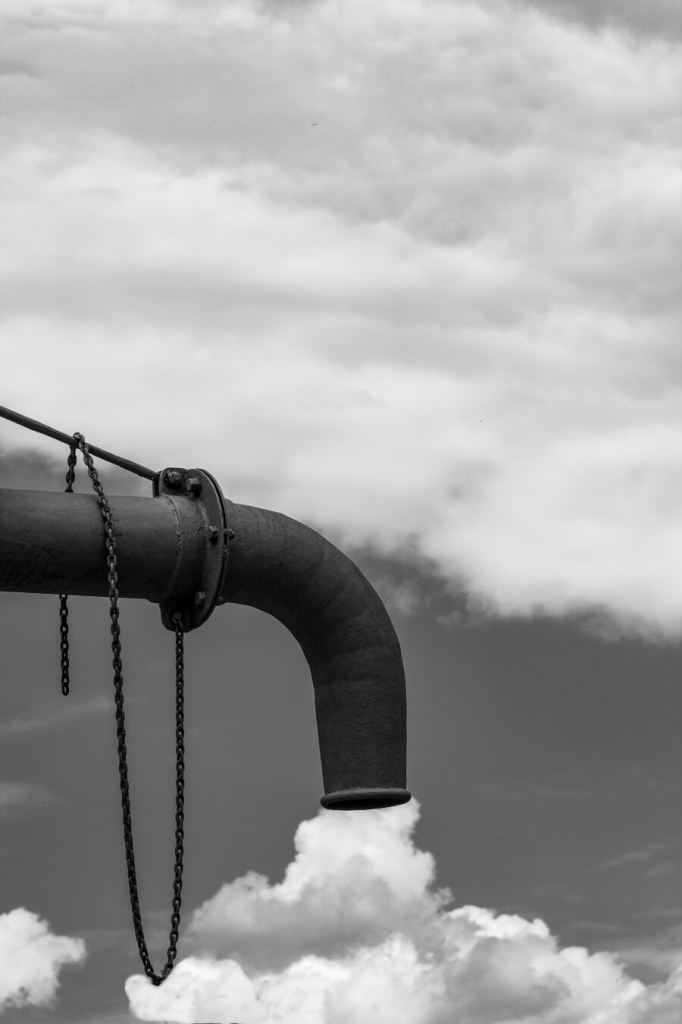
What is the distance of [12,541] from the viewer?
214 inches

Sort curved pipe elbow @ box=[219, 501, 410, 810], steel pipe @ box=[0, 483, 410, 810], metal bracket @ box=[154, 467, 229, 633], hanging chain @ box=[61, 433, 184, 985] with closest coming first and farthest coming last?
hanging chain @ box=[61, 433, 184, 985]
steel pipe @ box=[0, 483, 410, 810]
metal bracket @ box=[154, 467, 229, 633]
curved pipe elbow @ box=[219, 501, 410, 810]

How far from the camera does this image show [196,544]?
5.78 meters

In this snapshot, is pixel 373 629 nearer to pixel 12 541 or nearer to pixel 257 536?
pixel 257 536

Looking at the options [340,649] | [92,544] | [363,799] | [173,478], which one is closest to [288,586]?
[340,649]

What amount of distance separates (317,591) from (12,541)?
149 centimetres

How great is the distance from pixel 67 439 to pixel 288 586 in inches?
50.7

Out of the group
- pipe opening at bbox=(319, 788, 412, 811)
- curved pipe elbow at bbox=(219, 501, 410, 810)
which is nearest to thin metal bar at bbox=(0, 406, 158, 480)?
curved pipe elbow at bbox=(219, 501, 410, 810)

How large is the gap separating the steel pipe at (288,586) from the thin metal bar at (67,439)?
21 cm

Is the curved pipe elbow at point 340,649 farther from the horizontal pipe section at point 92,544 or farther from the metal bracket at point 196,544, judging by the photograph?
the horizontal pipe section at point 92,544

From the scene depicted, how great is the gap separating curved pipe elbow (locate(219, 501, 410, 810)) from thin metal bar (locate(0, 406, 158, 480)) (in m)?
0.50

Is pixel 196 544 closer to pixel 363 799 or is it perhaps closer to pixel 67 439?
pixel 67 439

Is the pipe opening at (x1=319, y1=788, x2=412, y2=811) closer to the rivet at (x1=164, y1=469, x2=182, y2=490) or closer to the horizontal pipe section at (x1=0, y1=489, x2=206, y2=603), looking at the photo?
the horizontal pipe section at (x1=0, y1=489, x2=206, y2=603)

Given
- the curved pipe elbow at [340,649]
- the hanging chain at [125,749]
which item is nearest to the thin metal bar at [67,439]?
the hanging chain at [125,749]

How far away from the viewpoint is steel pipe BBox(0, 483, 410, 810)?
561cm
